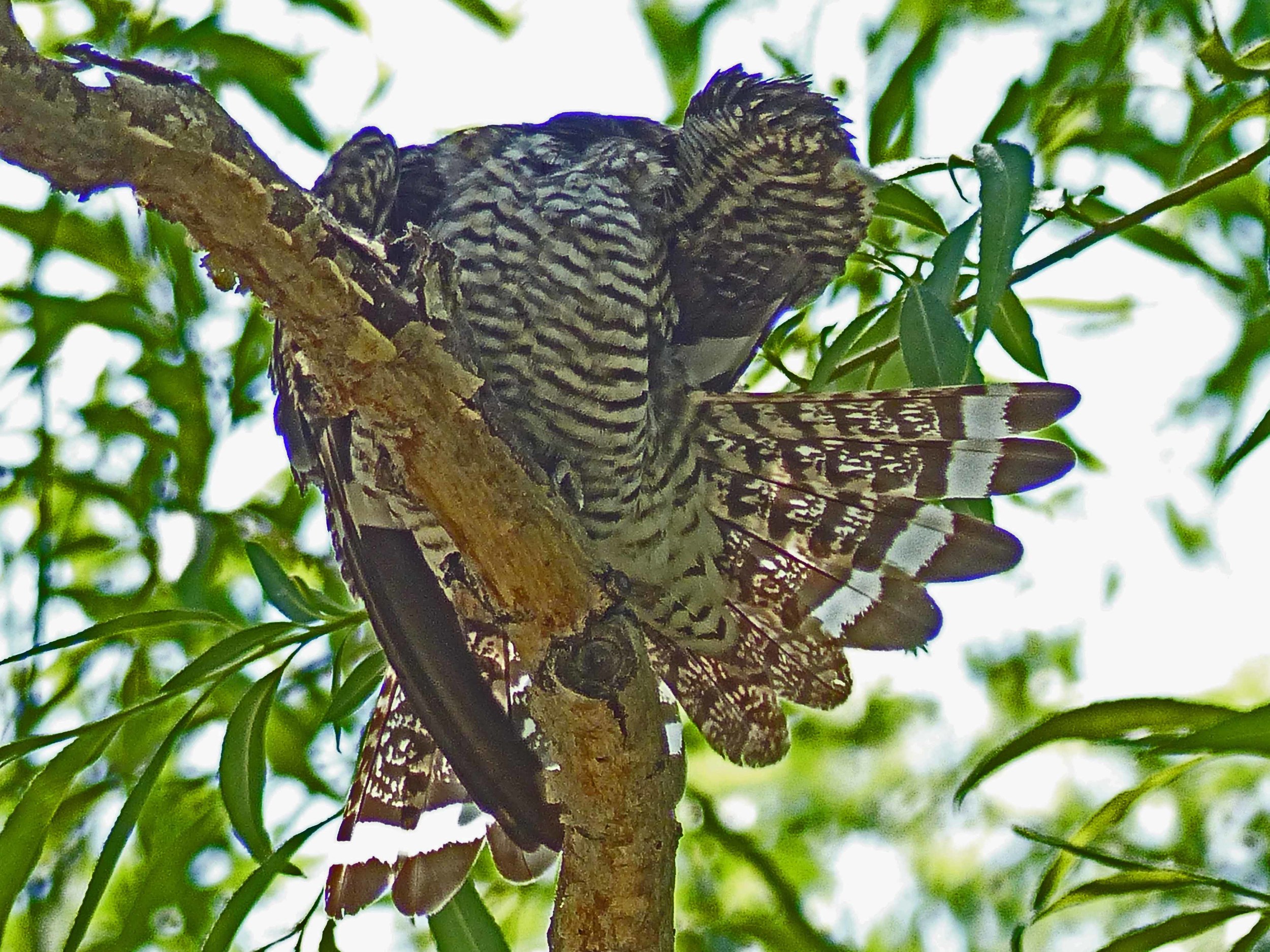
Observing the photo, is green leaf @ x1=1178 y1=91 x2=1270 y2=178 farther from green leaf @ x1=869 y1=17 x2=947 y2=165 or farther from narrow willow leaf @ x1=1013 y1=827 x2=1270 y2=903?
narrow willow leaf @ x1=1013 y1=827 x2=1270 y2=903

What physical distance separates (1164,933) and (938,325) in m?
0.60

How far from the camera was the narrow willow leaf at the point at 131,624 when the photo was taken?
4.43ft

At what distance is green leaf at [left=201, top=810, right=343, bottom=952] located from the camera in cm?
140

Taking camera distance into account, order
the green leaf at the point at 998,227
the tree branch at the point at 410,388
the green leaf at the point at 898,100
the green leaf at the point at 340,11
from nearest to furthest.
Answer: the tree branch at the point at 410,388 < the green leaf at the point at 998,227 < the green leaf at the point at 898,100 < the green leaf at the point at 340,11

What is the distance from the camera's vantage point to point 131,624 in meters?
1.51

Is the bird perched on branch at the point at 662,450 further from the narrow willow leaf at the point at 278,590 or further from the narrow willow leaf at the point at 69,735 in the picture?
the narrow willow leaf at the point at 69,735

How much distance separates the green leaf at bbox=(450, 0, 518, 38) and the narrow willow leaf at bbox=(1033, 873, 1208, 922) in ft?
4.35

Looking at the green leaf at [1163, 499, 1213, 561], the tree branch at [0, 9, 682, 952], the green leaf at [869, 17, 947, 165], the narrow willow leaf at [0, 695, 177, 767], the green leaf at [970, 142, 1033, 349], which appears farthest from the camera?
the green leaf at [1163, 499, 1213, 561]

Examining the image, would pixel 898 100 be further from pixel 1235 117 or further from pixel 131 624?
pixel 131 624

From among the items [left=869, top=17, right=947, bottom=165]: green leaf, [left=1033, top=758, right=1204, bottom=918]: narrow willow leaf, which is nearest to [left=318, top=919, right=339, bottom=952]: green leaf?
[left=1033, top=758, right=1204, bottom=918]: narrow willow leaf

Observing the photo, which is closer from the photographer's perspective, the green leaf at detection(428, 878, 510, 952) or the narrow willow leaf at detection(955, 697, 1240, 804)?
the narrow willow leaf at detection(955, 697, 1240, 804)

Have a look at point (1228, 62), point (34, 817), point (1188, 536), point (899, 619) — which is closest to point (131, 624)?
point (34, 817)

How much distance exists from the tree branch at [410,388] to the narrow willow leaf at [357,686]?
44 cm

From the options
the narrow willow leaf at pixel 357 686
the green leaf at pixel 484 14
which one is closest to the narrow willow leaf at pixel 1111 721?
the narrow willow leaf at pixel 357 686
